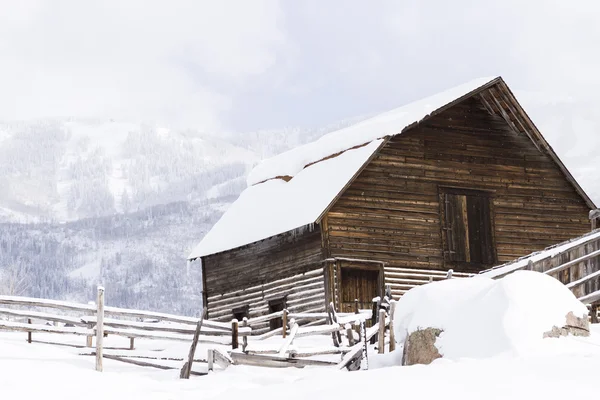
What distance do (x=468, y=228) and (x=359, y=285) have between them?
4.03 m

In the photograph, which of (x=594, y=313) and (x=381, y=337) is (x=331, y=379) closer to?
(x=381, y=337)

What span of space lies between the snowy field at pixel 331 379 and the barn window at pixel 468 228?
12.4 metres

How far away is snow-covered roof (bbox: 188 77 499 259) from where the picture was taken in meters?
33.6

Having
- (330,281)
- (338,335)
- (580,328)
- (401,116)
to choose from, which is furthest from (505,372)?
(401,116)

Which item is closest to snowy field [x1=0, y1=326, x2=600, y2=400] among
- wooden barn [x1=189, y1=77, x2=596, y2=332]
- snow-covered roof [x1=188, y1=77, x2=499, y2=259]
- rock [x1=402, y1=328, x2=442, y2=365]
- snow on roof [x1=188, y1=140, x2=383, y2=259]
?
rock [x1=402, y1=328, x2=442, y2=365]

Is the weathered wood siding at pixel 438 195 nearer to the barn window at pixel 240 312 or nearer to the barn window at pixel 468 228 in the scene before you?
the barn window at pixel 468 228

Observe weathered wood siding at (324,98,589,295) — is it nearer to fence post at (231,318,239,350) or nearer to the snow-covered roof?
the snow-covered roof

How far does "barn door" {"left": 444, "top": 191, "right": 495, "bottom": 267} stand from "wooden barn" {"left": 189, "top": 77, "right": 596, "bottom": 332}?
0.14ft

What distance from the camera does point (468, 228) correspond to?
114ft

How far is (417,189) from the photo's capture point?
113ft

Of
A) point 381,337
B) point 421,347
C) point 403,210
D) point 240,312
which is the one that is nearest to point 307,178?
point 403,210

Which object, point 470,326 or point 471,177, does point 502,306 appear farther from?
point 471,177

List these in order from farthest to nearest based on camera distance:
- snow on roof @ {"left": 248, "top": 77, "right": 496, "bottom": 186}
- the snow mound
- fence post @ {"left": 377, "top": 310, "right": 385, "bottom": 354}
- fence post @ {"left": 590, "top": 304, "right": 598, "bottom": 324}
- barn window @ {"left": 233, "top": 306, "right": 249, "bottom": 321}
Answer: barn window @ {"left": 233, "top": 306, "right": 249, "bottom": 321}, snow on roof @ {"left": 248, "top": 77, "right": 496, "bottom": 186}, fence post @ {"left": 590, "top": 304, "right": 598, "bottom": 324}, fence post @ {"left": 377, "top": 310, "right": 385, "bottom": 354}, the snow mound

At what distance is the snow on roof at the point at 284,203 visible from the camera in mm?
33281
